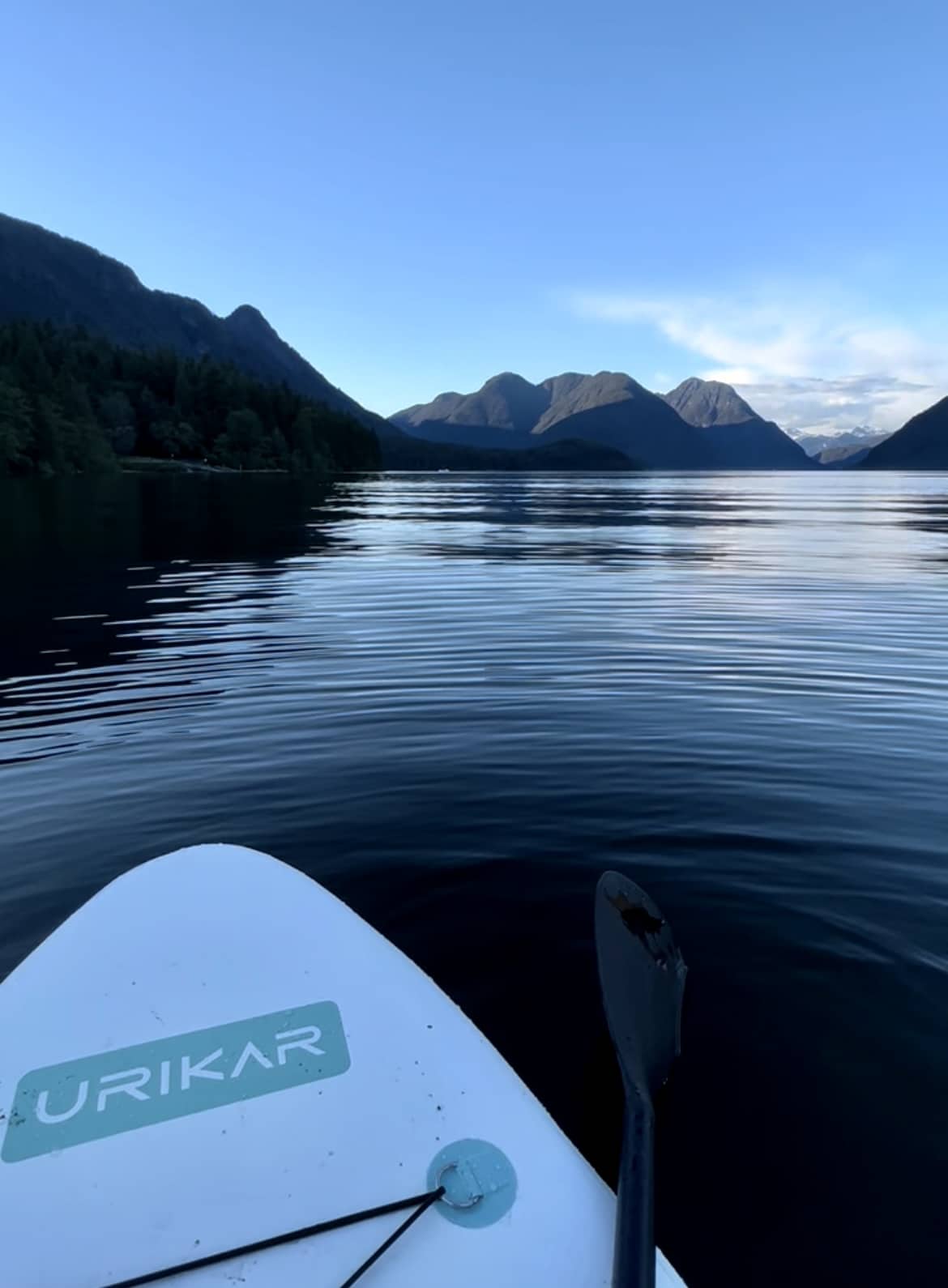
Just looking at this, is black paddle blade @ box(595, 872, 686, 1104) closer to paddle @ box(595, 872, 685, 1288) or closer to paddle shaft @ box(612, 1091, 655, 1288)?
paddle @ box(595, 872, 685, 1288)

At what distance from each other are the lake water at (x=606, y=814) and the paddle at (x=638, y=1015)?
36 cm

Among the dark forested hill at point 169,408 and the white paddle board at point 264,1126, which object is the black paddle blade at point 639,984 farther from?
the dark forested hill at point 169,408

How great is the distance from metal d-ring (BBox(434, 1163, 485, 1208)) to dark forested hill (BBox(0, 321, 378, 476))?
449 ft

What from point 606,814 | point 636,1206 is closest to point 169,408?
point 606,814

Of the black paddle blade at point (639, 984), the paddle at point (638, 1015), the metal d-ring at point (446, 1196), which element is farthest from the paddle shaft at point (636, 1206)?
the metal d-ring at point (446, 1196)

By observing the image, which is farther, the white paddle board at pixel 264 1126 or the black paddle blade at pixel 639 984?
the black paddle blade at pixel 639 984

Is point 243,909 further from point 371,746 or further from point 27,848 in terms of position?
point 371,746

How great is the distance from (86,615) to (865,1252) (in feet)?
69.0

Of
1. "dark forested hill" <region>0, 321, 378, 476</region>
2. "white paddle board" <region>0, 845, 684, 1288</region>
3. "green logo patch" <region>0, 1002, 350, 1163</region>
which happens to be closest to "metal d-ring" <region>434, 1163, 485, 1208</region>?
"white paddle board" <region>0, 845, 684, 1288</region>

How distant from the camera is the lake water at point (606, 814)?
14.1ft

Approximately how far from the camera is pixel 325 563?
31.4 metres

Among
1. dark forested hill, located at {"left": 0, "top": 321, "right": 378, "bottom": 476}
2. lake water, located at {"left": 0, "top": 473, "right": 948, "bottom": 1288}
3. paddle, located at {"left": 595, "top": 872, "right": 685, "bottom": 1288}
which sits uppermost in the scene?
dark forested hill, located at {"left": 0, "top": 321, "right": 378, "bottom": 476}

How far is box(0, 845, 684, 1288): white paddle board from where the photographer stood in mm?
2984

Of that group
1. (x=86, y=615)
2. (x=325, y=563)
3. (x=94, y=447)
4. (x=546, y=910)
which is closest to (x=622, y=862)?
(x=546, y=910)
